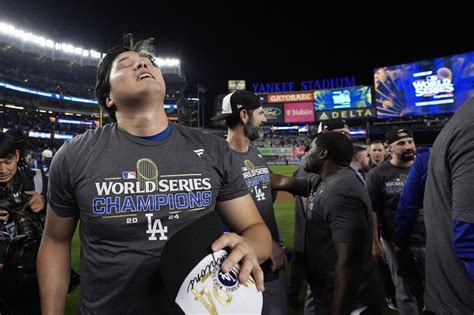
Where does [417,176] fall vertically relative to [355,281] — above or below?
above

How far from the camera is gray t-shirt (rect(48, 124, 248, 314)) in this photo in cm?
152

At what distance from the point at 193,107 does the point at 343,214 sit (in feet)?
293

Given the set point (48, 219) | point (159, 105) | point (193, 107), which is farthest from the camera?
point (193, 107)

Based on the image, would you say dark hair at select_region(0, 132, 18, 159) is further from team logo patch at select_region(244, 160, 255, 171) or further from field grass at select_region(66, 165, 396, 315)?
field grass at select_region(66, 165, 396, 315)

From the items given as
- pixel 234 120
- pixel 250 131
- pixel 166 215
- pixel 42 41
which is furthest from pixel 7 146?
pixel 42 41

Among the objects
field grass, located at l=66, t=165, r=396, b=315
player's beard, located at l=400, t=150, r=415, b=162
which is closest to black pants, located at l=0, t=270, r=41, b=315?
field grass, located at l=66, t=165, r=396, b=315

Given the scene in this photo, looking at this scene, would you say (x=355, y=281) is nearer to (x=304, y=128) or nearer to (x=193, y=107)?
(x=304, y=128)

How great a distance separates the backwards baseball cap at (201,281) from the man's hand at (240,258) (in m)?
0.02

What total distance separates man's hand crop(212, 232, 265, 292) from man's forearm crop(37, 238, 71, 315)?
988 millimetres

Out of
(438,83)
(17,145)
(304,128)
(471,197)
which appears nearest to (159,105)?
(471,197)

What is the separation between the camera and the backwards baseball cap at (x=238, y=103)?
3781 mm

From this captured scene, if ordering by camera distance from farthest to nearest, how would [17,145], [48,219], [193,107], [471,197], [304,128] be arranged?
[193,107], [304,128], [17,145], [48,219], [471,197]

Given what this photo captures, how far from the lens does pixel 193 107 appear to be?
296 feet

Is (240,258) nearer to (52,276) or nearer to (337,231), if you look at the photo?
(52,276)
